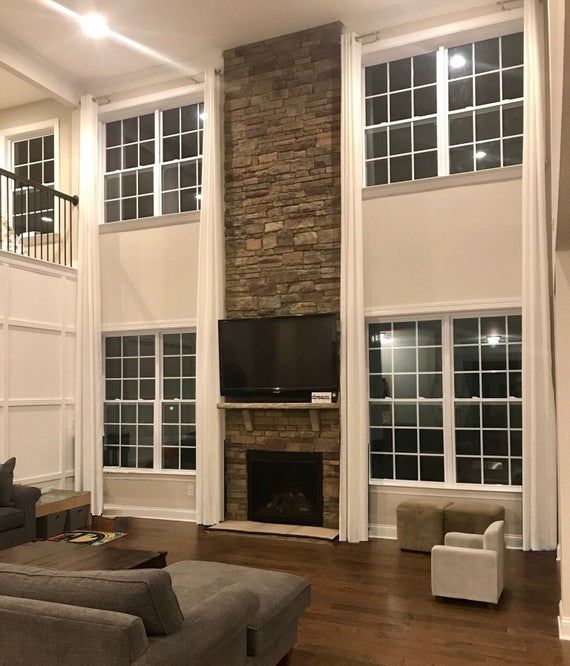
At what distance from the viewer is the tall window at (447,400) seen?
22.2ft

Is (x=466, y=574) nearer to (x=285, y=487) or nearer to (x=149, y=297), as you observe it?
(x=285, y=487)

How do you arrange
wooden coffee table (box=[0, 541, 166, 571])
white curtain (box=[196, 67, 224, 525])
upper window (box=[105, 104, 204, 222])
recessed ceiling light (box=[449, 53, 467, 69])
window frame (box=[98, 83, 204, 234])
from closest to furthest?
wooden coffee table (box=[0, 541, 166, 571]), recessed ceiling light (box=[449, 53, 467, 69]), white curtain (box=[196, 67, 224, 525]), window frame (box=[98, 83, 204, 234]), upper window (box=[105, 104, 204, 222])

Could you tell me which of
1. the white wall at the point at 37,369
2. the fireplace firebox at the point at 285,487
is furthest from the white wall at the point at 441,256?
the white wall at the point at 37,369

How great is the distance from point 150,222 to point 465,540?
5.51 meters

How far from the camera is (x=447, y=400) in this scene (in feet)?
22.9

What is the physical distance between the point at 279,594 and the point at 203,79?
6.69m

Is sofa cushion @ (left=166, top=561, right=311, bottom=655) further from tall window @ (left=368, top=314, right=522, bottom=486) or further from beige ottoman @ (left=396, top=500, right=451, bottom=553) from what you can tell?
tall window @ (left=368, top=314, right=522, bottom=486)

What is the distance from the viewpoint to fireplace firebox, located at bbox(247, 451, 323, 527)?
733 centimetres

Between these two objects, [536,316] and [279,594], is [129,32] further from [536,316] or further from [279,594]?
[279,594]

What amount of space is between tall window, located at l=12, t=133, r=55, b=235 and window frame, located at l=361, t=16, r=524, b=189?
15.1 ft

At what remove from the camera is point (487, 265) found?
6.75m

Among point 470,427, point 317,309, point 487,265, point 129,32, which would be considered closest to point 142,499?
point 317,309

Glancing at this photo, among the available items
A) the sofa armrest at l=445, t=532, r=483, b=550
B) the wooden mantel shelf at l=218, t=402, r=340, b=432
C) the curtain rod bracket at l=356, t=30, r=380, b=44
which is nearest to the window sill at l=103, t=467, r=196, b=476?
the wooden mantel shelf at l=218, t=402, r=340, b=432

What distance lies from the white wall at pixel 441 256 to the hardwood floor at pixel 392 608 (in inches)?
25.8
